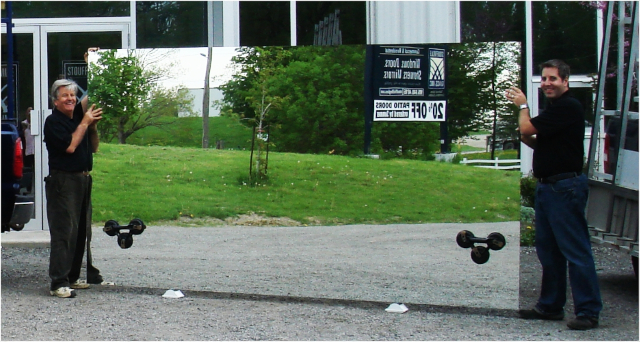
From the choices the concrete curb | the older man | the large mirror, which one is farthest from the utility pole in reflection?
the concrete curb

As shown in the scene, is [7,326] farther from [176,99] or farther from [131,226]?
[176,99]

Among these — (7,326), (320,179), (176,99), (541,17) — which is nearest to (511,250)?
(320,179)

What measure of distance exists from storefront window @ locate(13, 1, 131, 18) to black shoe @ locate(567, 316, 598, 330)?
21.2 feet

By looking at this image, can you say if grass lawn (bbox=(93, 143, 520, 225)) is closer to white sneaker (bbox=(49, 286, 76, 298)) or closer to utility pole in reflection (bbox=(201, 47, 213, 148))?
utility pole in reflection (bbox=(201, 47, 213, 148))

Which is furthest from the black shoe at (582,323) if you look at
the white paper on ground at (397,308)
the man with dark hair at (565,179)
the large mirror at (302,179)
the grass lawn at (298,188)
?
the white paper on ground at (397,308)

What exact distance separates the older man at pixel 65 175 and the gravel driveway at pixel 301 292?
0.24 metres

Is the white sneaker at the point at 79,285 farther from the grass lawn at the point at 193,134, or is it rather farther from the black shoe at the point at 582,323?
the black shoe at the point at 582,323

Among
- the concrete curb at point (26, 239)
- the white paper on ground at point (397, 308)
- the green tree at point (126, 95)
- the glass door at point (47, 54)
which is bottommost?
the concrete curb at point (26, 239)

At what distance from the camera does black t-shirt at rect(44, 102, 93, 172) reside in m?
5.98

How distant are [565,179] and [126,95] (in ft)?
10.8

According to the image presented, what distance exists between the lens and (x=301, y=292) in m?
5.86

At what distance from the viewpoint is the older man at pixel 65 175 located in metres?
6.01

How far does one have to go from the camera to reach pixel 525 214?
25.6 feet

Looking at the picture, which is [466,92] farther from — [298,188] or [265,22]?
[265,22]
